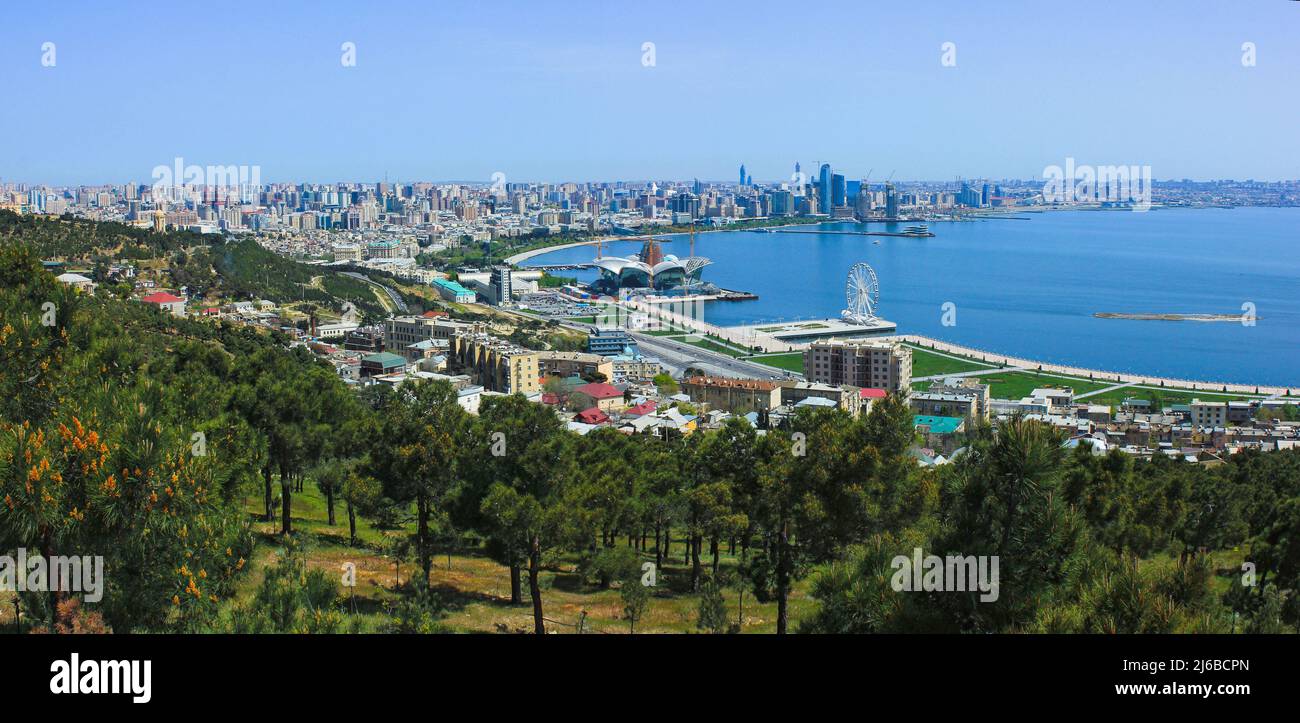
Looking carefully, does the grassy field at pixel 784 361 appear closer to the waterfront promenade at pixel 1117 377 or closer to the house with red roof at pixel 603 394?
the waterfront promenade at pixel 1117 377

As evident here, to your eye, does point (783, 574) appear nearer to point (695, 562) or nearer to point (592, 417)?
point (695, 562)

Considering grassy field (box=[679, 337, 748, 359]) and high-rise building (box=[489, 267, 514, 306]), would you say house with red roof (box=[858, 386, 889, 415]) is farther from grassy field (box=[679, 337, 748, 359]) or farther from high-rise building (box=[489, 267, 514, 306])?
high-rise building (box=[489, 267, 514, 306])

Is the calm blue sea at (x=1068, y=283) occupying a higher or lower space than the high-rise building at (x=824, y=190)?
lower

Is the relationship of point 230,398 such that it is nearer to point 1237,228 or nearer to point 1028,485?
point 1028,485

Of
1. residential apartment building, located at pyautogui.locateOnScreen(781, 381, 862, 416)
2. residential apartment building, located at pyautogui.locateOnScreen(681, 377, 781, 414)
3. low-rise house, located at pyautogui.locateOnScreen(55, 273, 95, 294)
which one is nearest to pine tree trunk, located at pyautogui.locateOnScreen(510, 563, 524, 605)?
residential apartment building, located at pyautogui.locateOnScreen(681, 377, 781, 414)

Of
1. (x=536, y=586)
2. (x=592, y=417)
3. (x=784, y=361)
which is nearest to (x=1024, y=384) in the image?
(x=784, y=361)

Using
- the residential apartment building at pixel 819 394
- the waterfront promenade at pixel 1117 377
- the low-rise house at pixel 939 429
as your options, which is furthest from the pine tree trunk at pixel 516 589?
the waterfront promenade at pixel 1117 377
